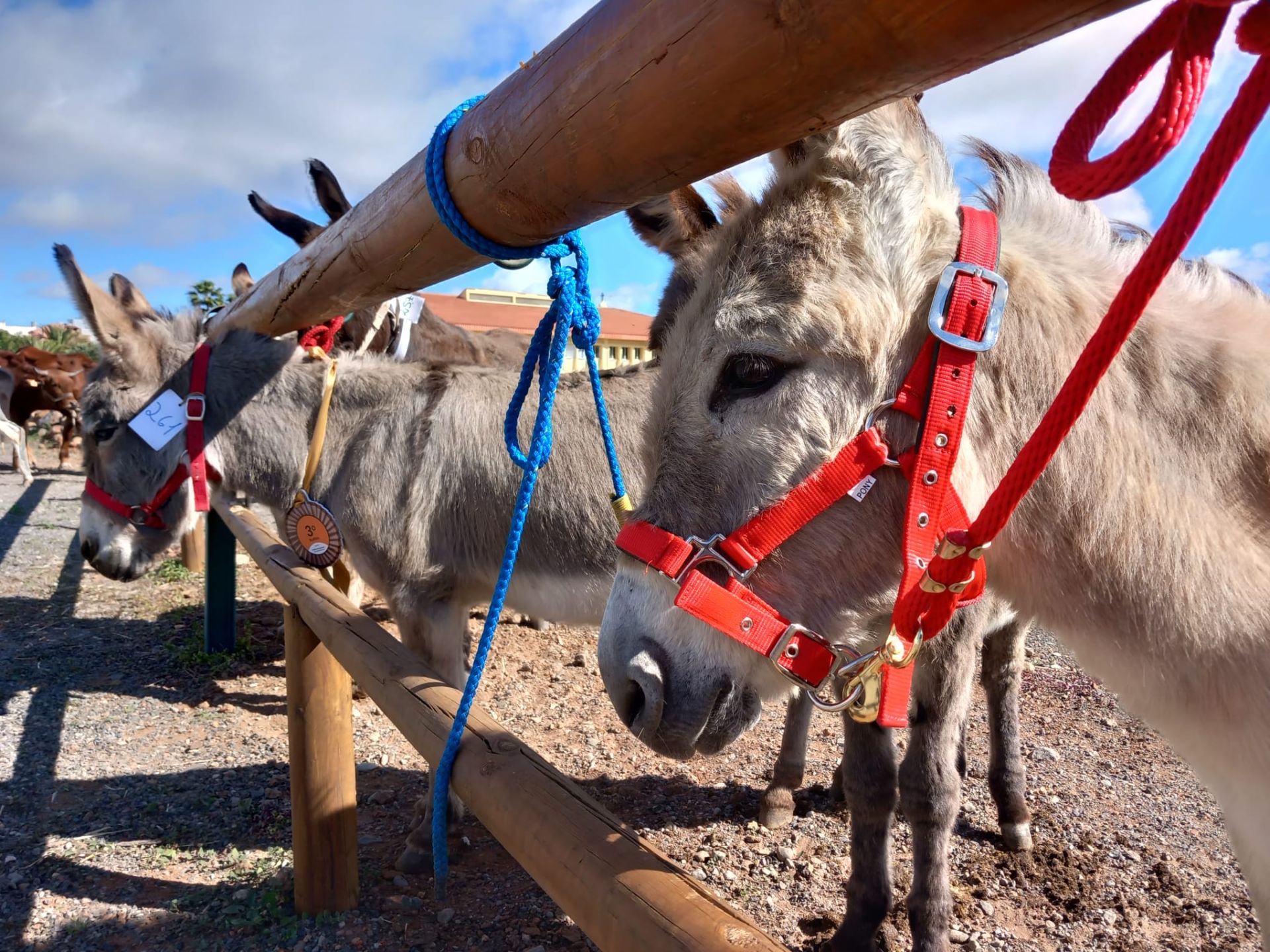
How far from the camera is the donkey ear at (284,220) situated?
5.63 metres

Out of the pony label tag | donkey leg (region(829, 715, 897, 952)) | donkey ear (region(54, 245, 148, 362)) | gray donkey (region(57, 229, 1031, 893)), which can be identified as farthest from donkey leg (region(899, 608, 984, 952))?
donkey ear (region(54, 245, 148, 362))

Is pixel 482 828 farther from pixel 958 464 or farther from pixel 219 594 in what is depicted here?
pixel 219 594

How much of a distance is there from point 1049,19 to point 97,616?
25.6 feet

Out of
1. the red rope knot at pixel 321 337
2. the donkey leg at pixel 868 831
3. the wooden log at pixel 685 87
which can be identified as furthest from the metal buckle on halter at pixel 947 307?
the red rope knot at pixel 321 337

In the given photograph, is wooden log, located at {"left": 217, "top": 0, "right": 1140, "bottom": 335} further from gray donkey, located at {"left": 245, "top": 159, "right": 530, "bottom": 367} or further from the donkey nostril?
gray donkey, located at {"left": 245, "top": 159, "right": 530, "bottom": 367}

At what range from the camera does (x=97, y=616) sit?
631 cm

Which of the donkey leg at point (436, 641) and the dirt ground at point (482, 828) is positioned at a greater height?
the donkey leg at point (436, 641)

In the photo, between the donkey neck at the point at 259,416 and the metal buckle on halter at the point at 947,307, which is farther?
the donkey neck at the point at 259,416

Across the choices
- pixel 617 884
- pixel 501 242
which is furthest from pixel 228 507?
pixel 617 884

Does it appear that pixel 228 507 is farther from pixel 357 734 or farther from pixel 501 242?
pixel 501 242

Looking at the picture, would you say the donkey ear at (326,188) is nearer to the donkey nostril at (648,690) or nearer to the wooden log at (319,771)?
the wooden log at (319,771)

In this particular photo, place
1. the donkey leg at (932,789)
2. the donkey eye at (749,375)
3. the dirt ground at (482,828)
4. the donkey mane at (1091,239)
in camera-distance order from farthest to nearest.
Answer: the dirt ground at (482,828)
the donkey leg at (932,789)
the donkey mane at (1091,239)
the donkey eye at (749,375)

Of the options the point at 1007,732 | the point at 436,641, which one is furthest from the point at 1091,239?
the point at 436,641

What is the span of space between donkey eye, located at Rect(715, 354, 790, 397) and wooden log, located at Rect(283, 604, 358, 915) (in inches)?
76.1
